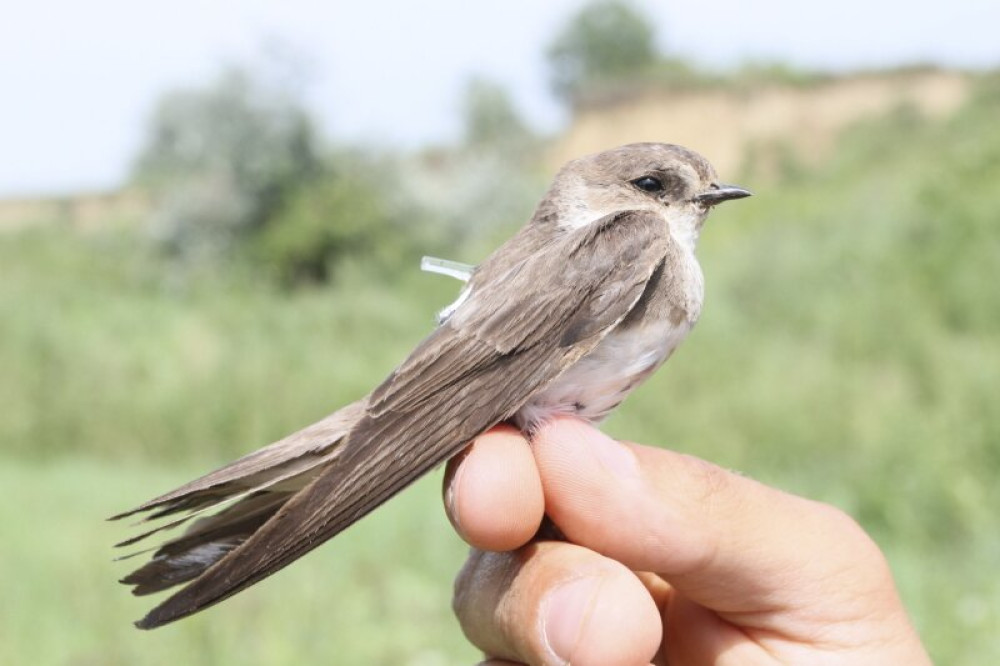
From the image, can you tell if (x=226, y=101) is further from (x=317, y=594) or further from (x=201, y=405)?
(x=317, y=594)

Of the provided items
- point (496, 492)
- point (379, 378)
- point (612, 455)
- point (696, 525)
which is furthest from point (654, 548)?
point (379, 378)

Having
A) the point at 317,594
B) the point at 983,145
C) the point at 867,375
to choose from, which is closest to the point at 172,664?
the point at 317,594

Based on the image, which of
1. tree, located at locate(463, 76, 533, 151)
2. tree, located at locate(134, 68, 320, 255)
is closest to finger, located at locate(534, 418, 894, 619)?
tree, located at locate(134, 68, 320, 255)

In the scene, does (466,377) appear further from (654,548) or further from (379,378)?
(379,378)

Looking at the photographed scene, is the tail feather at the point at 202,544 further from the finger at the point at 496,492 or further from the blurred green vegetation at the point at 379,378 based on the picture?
the blurred green vegetation at the point at 379,378

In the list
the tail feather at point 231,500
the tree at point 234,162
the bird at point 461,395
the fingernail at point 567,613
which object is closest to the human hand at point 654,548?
the fingernail at point 567,613

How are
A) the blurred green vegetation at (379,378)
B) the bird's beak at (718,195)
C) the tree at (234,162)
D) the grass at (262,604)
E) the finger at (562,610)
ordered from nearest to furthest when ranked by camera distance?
the finger at (562,610), the bird's beak at (718,195), the grass at (262,604), the blurred green vegetation at (379,378), the tree at (234,162)
